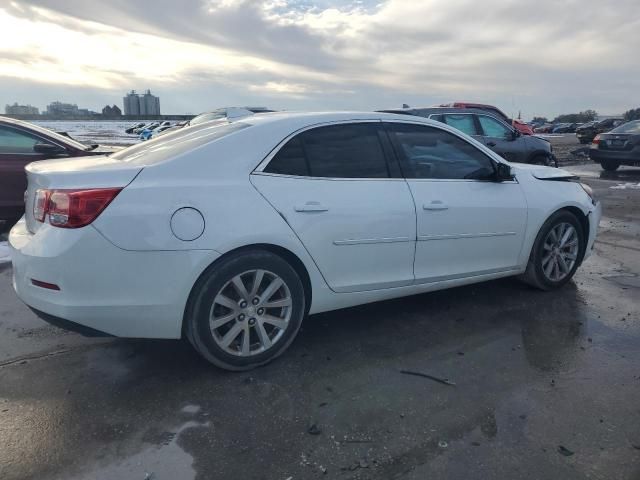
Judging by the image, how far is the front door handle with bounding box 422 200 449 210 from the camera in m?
3.98

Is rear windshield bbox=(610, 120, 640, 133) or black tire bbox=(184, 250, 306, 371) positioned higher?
rear windshield bbox=(610, 120, 640, 133)

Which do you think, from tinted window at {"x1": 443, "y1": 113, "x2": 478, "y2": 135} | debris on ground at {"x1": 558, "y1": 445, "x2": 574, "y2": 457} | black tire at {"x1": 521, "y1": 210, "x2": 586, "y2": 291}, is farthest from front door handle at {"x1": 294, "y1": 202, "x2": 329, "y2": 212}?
tinted window at {"x1": 443, "y1": 113, "x2": 478, "y2": 135}

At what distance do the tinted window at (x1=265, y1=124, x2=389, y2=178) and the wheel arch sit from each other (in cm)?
51

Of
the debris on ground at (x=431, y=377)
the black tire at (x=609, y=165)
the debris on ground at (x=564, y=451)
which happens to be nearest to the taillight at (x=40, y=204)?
the debris on ground at (x=431, y=377)

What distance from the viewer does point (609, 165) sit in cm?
1644

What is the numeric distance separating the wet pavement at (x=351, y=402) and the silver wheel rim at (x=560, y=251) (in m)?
0.46

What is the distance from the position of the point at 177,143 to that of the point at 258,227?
0.92 meters

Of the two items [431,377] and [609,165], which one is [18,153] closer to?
[431,377]

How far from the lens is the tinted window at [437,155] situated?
4098 millimetres

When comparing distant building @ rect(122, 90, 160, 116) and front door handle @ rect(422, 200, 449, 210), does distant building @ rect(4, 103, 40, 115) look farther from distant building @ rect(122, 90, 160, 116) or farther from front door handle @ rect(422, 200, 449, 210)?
front door handle @ rect(422, 200, 449, 210)

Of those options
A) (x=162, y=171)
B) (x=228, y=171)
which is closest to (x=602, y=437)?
(x=228, y=171)

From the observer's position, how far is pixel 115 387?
10.6 ft

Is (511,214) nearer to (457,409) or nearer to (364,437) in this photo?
(457,409)

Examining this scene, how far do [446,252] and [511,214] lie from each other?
78cm
